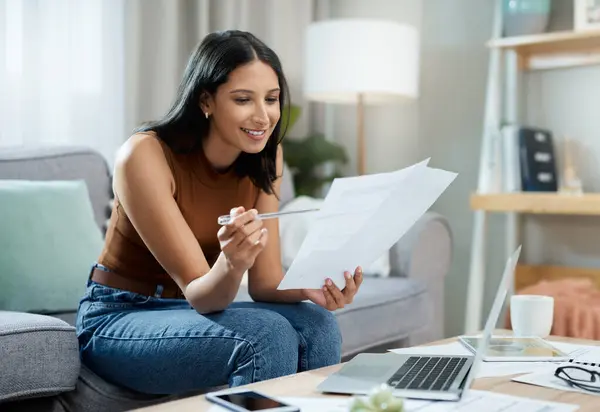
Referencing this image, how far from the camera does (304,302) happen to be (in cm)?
152

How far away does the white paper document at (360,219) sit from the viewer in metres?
1.08

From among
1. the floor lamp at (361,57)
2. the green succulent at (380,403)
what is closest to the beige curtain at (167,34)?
the floor lamp at (361,57)

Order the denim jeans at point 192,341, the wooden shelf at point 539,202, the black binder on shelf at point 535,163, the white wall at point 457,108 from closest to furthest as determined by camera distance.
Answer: the denim jeans at point 192,341 → the wooden shelf at point 539,202 → the black binder on shelf at point 535,163 → the white wall at point 457,108

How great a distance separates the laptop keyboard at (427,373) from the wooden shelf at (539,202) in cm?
164

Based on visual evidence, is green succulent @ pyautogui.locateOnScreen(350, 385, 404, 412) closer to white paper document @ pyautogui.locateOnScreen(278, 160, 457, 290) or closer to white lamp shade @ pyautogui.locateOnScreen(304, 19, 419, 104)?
white paper document @ pyautogui.locateOnScreen(278, 160, 457, 290)

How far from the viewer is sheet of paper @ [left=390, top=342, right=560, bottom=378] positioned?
3.75 ft

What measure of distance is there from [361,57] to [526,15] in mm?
617

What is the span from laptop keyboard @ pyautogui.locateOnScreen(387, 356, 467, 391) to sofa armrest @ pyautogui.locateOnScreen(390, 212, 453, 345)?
122 cm

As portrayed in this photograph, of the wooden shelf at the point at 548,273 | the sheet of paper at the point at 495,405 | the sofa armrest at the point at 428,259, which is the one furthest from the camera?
the wooden shelf at the point at 548,273

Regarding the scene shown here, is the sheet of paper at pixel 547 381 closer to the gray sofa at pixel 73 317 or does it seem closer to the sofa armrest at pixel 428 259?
the gray sofa at pixel 73 317

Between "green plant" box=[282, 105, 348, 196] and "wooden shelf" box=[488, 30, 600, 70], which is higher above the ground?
"wooden shelf" box=[488, 30, 600, 70]

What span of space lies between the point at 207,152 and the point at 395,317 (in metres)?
0.88

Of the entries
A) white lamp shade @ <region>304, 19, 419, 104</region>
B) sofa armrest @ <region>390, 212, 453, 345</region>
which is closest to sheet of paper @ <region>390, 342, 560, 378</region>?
sofa armrest @ <region>390, 212, 453, 345</region>

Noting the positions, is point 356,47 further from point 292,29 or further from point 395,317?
point 395,317
